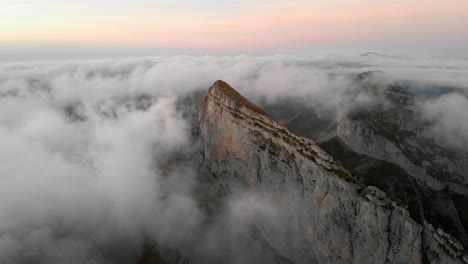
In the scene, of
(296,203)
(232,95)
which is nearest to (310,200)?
(296,203)

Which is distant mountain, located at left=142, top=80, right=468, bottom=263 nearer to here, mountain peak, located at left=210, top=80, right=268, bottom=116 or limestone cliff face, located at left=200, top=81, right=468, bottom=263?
limestone cliff face, located at left=200, top=81, right=468, bottom=263

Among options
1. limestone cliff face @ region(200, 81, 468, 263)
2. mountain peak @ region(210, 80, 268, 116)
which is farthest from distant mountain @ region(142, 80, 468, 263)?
mountain peak @ region(210, 80, 268, 116)

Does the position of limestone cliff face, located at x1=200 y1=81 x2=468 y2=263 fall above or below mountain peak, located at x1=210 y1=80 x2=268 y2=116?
below

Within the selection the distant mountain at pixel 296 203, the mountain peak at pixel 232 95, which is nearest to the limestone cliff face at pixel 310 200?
the distant mountain at pixel 296 203

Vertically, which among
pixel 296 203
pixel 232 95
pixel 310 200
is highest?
pixel 232 95

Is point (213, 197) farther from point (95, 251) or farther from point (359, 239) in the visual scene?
point (359, 239)

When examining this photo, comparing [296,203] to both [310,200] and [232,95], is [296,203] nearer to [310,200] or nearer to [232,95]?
[310,200]

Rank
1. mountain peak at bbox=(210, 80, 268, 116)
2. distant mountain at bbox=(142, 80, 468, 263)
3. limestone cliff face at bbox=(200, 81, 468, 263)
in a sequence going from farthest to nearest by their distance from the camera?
mountain peak at bbox=(210, 80, 268, 116)
distant mountain at bbox=(142, 80, 468, 263)
limestone cliff face at bbox=(200, 81, 468, 263)

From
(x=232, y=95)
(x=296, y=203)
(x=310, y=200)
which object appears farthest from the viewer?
(x=232, y=95)

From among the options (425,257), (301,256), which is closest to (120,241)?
(301,256)

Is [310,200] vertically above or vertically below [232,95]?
below
